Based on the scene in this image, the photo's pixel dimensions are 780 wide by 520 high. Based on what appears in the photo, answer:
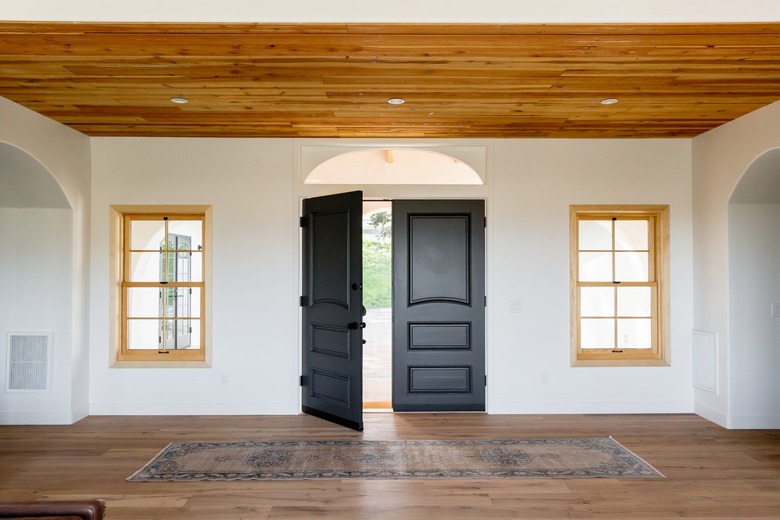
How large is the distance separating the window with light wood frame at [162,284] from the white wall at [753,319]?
4824 mm

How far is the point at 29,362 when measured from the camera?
483cm

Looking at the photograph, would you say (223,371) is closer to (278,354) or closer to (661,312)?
(278,354)

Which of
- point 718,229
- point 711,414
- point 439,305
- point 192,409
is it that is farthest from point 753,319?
point 192,409

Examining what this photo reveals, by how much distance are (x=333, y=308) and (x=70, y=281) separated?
2.36m

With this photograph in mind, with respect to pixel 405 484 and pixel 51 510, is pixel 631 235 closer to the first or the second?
pixel 405 484

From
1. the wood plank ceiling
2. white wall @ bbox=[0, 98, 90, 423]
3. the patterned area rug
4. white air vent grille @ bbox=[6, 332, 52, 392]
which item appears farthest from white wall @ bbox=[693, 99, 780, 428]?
white air vent grille @ bbox=[6, 332, 52, 392]

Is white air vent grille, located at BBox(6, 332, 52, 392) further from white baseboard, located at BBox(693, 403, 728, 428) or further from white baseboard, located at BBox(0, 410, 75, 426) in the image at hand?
white baseboard, located at BBox(693, 403, 728, 428)

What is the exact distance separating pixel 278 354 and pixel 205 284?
97 cm

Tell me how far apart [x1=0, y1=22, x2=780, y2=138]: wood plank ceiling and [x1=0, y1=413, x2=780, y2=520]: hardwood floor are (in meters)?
2.63

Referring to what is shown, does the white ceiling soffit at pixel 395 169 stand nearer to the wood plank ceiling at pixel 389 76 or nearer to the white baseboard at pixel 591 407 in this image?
the wood plank ceiling at pixel 389 76

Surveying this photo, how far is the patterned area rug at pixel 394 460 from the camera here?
12.0ft

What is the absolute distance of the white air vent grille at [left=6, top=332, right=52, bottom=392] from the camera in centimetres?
483

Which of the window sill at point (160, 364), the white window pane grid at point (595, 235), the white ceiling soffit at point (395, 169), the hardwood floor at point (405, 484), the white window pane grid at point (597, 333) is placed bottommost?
the hardwood floor at point (405, 484)

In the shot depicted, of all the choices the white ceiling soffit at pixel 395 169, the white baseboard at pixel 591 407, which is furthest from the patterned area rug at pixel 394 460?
the white ceiling soffit at pixel 395 169
